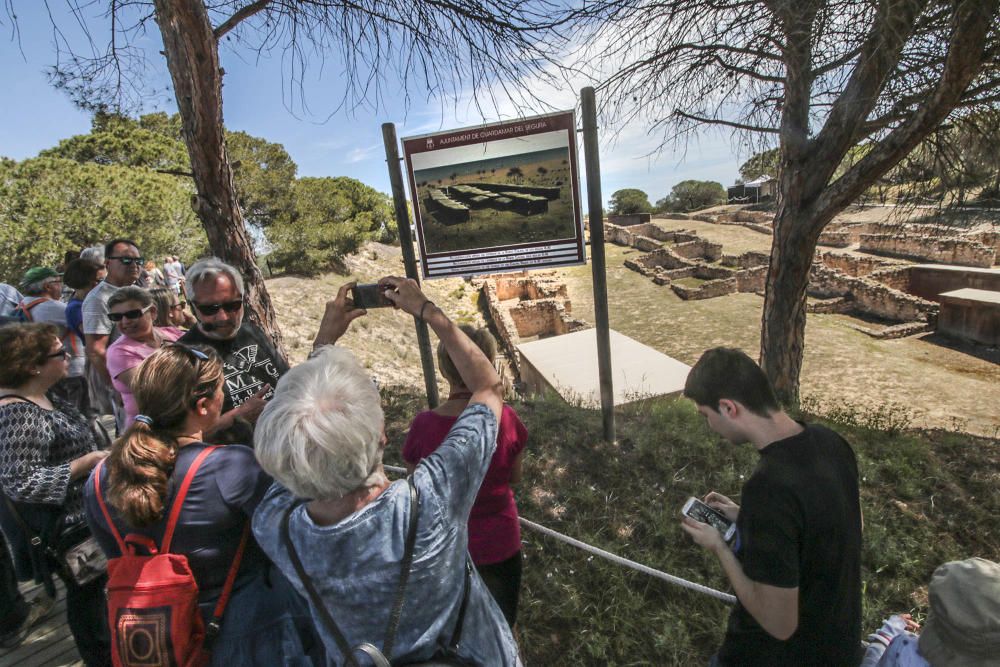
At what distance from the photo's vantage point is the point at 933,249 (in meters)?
19.6

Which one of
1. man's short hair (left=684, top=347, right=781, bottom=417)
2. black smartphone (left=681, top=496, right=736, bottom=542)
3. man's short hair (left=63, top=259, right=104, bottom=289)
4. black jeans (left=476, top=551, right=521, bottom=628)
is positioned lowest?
black jeans (left=476, top=551, right=521, bottom=628)

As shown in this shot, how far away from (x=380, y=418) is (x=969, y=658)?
1530mm

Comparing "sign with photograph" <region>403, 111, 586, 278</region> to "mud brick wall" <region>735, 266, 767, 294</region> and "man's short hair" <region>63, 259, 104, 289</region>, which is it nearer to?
"man's short hair" <region>63, 259, 104, 289</region>

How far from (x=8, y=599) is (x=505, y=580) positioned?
2.77m

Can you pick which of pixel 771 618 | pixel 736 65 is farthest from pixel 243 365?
pixel 736 65

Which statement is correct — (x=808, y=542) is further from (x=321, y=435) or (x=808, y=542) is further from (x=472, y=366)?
(x=321, y=435)

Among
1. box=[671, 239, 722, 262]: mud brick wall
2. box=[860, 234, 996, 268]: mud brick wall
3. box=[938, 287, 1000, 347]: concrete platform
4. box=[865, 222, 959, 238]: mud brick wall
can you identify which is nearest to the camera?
box=[938, 287, 1000, 347]: concrete platform

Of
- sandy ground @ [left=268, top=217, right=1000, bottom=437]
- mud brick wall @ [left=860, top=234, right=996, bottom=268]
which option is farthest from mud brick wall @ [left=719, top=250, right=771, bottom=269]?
mud brick wall @ [left=860, top=234, right=996, bottom=268]

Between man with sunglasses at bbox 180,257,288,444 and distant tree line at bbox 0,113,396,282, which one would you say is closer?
man with sunglasses at bbox 180,257,288,444

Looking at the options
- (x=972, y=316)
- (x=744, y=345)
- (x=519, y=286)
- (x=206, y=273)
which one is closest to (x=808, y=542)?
(x=206, y=273)

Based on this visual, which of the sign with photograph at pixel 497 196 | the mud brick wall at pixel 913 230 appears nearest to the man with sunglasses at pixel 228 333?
the sign with photograph at pixel 497 196

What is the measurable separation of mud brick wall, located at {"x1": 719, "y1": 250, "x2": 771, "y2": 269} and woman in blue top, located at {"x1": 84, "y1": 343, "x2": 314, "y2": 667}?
2098 centimetres

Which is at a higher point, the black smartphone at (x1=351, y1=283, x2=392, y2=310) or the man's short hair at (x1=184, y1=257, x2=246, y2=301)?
the man's short hair at (x1=184, y1=257, x2=246, y2=301)

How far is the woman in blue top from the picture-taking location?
1298mm
